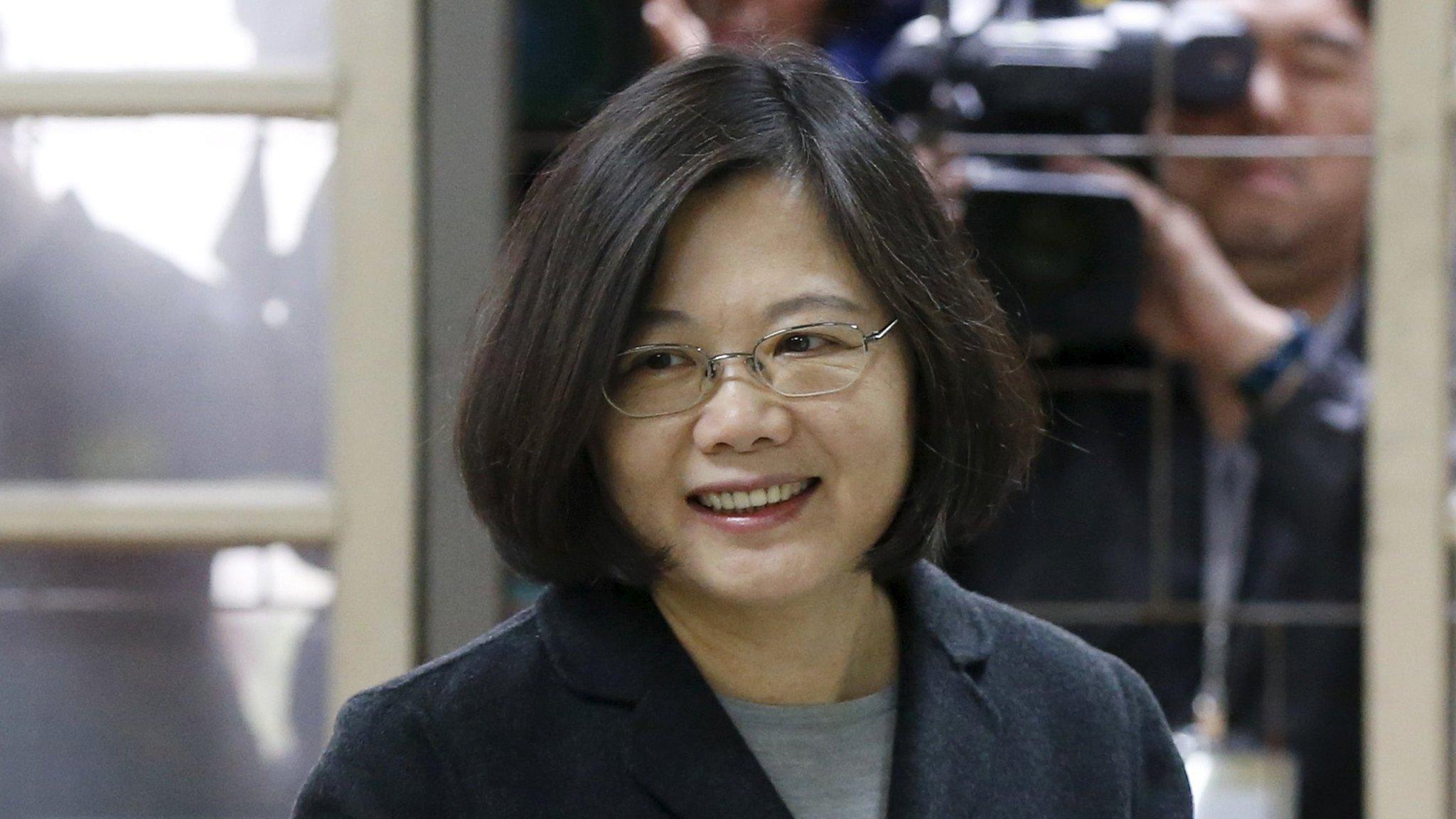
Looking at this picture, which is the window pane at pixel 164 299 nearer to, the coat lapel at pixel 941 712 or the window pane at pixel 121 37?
the window pane at pixel 121 37

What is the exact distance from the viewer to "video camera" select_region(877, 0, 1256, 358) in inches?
88.7

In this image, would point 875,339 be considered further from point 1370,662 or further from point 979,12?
point 979,12

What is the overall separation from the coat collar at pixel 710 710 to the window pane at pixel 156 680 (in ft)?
2.82

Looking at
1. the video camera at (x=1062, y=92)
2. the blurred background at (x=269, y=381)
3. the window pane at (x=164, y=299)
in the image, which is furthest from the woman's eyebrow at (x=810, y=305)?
the video camera at (x=1062, y=92)

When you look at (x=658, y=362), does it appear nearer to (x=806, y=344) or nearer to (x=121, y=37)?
(x=806, y=344)

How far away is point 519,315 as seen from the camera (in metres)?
0.99

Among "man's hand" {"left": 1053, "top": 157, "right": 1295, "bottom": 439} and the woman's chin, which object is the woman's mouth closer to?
the woman's chin

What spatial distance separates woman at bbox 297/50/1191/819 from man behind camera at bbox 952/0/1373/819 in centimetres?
120

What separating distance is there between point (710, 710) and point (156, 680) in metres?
1.04

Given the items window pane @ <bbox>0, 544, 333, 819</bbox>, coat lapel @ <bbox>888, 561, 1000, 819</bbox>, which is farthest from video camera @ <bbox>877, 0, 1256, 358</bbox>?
coat lapel @ <bbox>888, 561, 1000, 819</bbox>

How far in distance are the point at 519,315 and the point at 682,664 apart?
0.24m

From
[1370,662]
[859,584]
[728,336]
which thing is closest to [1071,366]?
[1370,662]

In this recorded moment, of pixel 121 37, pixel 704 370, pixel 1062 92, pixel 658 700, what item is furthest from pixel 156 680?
pixel 1062 92

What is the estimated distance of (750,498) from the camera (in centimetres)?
98
